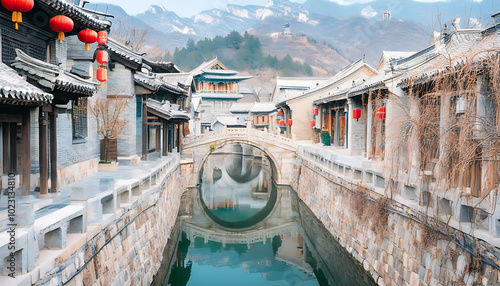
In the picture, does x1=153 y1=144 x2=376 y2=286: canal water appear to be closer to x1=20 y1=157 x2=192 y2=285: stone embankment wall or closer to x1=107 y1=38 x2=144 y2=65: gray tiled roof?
x1=20 y1=157 x2=192 y2=285: stone embankment wall

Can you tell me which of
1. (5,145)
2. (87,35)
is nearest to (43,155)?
(5,145)

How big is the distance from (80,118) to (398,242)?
10940 millimetres

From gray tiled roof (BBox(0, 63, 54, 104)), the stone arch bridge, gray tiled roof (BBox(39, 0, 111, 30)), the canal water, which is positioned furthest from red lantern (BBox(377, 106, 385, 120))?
the stone arch bridge

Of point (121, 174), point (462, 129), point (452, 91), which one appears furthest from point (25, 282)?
point (121, 174)

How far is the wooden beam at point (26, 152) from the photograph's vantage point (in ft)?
28.1

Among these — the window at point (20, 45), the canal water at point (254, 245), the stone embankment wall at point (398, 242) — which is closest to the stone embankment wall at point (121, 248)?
the canal water at point (254, 245)

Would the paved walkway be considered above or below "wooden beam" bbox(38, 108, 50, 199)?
below

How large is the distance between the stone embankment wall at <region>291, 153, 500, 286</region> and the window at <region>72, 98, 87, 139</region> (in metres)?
9.47

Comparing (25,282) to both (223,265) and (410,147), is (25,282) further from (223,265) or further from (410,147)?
(223,265)

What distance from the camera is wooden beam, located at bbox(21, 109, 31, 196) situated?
8578 mm

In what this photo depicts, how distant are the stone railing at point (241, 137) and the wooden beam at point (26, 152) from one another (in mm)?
20947

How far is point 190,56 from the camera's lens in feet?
303

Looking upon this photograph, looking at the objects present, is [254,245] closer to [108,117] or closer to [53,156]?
[108,117]

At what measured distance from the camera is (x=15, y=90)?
7148 millimetres
